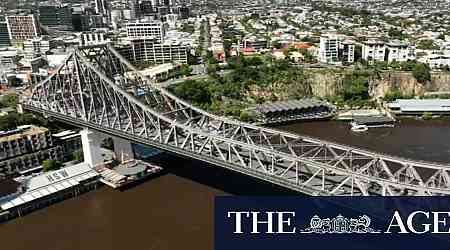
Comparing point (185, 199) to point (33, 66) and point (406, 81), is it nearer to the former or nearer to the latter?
point (406, 81)

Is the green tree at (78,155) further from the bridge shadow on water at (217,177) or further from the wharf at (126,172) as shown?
the bridge shadow on water at (217,177)

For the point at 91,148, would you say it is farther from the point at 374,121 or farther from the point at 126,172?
the point at 374,121

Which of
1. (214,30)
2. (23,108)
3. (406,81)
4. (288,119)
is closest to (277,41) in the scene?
(214,30)

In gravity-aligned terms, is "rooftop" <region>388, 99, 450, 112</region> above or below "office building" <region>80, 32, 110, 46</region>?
below

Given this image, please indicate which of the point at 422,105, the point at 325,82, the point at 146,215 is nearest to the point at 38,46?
the point at 325,82

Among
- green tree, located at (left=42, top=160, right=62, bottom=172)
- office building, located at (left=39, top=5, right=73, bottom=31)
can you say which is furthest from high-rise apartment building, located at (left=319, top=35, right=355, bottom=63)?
office building, located at (left=39, top=5, right=73, bottom=31)

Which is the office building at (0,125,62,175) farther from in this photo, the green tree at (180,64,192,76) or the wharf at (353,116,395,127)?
the green tree at (180,64,192,76)

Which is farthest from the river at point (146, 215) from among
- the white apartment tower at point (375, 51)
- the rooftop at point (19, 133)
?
the white apartment tower at point (375, 51)
